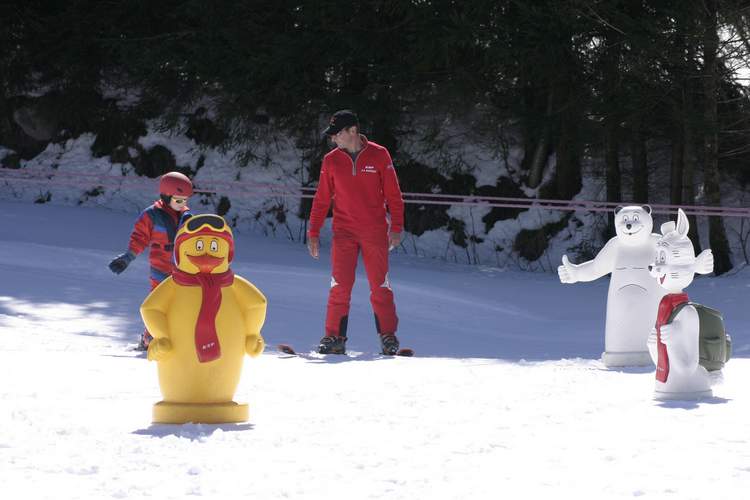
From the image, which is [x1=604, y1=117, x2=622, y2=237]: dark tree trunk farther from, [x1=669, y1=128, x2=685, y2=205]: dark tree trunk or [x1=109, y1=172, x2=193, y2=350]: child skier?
[x1=109, y1=172, x2=193, y2=350]: child skier

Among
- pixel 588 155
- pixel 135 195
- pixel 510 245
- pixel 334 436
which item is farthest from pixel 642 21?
pixel 334 436

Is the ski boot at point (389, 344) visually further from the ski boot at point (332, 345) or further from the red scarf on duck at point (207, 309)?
the red scarf on duck at point (207, 309)

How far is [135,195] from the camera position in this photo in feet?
43.0

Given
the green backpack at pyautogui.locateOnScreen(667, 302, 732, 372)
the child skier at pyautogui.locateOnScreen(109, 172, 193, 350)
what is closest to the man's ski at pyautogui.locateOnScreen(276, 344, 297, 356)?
the child skier at pyautogui.locateOnScreen(109, 172, 193, 350)

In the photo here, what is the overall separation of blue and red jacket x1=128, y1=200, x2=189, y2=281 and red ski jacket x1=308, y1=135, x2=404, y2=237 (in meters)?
1.00

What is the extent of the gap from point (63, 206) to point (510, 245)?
5100 millimetres

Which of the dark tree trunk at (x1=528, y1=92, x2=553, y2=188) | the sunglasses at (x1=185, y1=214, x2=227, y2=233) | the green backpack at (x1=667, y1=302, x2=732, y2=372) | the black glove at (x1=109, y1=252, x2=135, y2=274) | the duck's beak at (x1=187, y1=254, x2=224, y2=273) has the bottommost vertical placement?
the green backpack at (x1=667, y1=302, x2=732, y2=372)

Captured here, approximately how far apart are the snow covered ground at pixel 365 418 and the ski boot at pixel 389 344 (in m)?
0.21

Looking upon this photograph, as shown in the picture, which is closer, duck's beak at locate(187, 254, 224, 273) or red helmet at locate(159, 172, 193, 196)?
duck's beak at locate(187, 254, 224, 273)

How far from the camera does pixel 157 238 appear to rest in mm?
6891

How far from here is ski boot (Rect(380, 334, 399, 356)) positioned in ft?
23.2

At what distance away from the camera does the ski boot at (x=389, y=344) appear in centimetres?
707

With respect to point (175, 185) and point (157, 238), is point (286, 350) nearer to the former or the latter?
point (157, 238)

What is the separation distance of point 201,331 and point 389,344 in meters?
2.88
